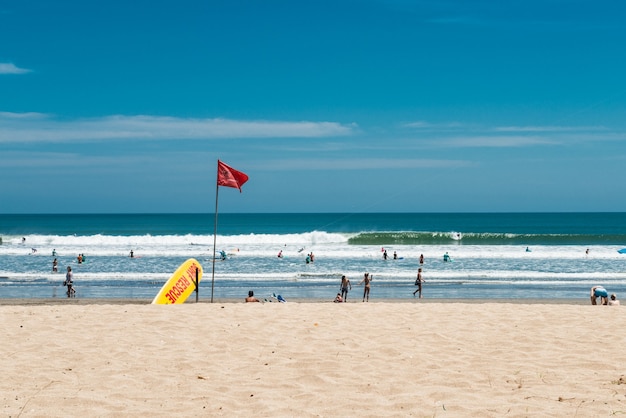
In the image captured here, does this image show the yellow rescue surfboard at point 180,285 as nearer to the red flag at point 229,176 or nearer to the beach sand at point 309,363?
the red flag at point 229,176

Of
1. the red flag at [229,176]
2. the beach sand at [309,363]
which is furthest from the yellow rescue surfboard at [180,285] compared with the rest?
the beach sand at [309,363]

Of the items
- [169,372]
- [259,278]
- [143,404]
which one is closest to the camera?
[143,404]

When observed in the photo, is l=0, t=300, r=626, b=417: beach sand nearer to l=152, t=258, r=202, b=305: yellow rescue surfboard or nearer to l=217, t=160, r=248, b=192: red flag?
l=217, t=160, r=248, b=192: red flag

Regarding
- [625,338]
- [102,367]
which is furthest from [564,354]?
[102,367]

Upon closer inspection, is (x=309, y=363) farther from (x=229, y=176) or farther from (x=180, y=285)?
(x=180, y=285)

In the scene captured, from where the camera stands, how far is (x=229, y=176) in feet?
53.7

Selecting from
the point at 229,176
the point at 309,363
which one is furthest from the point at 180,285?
the point at 309,363

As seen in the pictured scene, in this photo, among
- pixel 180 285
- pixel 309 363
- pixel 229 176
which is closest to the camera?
pixel 309 363

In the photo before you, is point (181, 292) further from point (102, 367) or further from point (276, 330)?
point (102, 367)

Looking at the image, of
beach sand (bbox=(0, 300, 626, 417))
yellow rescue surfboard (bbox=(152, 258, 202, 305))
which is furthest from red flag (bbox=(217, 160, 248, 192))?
beach sand (bbox=(0, 300, 626, 417))

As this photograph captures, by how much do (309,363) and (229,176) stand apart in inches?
341

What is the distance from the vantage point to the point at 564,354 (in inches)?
357

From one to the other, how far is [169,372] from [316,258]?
41.8 m

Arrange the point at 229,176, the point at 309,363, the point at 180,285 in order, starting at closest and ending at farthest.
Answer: the point at 309,363, the point at 229,176, the point at 180,285
